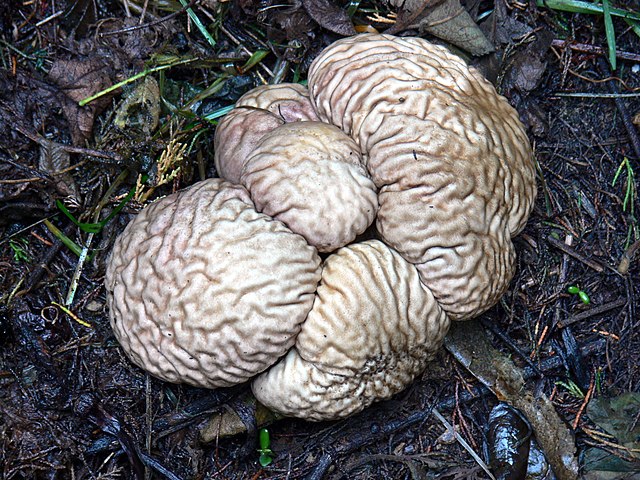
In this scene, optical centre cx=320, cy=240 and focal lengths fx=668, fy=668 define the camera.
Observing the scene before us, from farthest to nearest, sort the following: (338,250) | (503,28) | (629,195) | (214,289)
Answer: (503,28), (629,195), (338,250), (214,289)

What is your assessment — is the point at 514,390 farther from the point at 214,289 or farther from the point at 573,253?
the point at 214,289

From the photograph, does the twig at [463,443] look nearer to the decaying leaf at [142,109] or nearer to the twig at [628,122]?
the twig at [628,122]

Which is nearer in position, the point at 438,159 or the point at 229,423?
the point at 438,159

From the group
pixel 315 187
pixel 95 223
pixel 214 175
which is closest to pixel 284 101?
pixel 214 175

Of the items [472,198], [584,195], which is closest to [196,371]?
[472,198]

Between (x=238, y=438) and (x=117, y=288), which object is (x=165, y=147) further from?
(x=238, y=438)

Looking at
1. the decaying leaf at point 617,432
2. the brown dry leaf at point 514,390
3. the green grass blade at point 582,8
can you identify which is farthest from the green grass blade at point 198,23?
the decaying leaf at point 617,432
